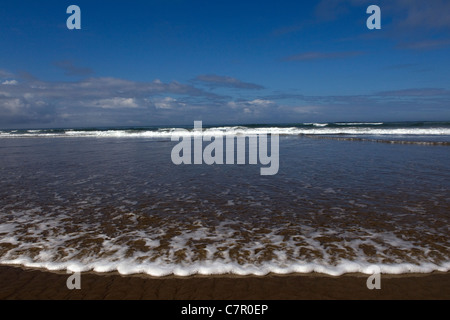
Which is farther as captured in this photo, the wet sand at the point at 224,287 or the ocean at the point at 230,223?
the ocean at the point at 230,223

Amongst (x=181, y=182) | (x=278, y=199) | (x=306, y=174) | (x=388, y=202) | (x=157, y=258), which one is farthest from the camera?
(x=306, y=174)

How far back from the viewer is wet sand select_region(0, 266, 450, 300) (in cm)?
332

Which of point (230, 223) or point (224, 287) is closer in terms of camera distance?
point (224, 287)

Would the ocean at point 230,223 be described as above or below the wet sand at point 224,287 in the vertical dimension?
above

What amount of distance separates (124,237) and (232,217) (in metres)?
2.18

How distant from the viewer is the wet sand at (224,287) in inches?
131

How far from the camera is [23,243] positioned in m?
4.75

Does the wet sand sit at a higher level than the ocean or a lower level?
lower

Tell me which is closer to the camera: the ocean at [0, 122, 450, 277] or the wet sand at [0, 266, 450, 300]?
the wet sand at [0, 266, 450, 300]

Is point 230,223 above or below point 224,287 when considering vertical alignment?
above

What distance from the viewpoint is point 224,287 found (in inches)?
137

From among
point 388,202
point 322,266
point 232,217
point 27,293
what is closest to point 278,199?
point 232,217
